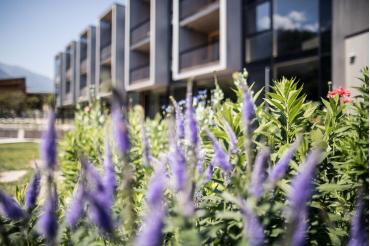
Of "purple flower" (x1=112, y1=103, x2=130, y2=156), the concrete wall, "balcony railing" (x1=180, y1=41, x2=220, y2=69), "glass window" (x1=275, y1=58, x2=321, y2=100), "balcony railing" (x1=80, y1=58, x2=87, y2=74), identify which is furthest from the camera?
"balcony railing" (x1=80, y1=58, x2=87, y2=74)

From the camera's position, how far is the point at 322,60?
32.0 feet

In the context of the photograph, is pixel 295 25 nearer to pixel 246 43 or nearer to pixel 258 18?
pixel 258 18

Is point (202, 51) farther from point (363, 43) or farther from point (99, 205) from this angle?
point (99, 205)

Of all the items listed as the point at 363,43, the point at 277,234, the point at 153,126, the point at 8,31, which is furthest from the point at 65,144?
the point at 363,43

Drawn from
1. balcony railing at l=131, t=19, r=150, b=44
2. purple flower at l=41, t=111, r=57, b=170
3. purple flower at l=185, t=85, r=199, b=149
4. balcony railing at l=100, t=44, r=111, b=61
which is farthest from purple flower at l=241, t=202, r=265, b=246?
balcony railing at l=100, t=44, r=111, b=61

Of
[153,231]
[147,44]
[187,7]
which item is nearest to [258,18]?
[187,7]

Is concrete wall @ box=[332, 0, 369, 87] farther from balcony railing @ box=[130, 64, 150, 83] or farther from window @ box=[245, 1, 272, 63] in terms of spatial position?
balcony railing @ box=[130, 64, 150, 83]

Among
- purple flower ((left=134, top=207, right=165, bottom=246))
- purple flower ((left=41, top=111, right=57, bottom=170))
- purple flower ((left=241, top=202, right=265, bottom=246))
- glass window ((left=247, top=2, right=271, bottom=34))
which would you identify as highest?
glass window ((left=247, top=2, right=271, bottom=34))

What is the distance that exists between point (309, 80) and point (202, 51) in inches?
237

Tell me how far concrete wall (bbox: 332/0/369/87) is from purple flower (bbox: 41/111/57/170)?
8269 mm

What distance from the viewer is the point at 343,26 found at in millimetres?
8523

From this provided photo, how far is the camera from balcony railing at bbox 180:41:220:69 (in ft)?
48.7

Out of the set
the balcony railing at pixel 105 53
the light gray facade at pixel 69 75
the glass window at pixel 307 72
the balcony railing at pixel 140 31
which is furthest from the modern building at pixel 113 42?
the glass window at pixel 307 72

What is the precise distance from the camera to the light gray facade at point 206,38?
12.9 meters
